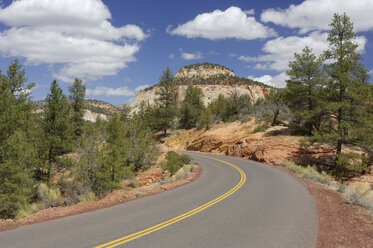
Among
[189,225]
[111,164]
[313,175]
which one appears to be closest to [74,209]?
[189,225]

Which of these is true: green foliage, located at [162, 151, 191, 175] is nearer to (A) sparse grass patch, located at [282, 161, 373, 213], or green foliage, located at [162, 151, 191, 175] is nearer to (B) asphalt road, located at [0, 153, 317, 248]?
(A) sparse grass patch, located at [282, 161, 373, 213]

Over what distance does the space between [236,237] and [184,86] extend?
10004cm

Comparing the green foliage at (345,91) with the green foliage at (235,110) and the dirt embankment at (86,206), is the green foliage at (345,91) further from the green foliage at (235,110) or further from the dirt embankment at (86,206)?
the green foliage at (235,110)

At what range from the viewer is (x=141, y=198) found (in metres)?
11.5

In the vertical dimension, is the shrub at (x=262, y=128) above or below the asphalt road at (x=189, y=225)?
above

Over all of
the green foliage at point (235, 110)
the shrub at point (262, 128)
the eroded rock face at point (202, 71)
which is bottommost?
the shrub at point (262, 128)

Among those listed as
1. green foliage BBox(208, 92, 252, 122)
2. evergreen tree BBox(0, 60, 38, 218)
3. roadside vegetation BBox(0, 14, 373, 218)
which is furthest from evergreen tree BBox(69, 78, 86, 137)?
green foliage BBox(208, 92, 252, 122)

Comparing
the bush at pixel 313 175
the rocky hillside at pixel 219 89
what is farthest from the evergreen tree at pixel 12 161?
the rocky hillside at pixel 219 89

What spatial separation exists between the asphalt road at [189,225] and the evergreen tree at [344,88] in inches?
408

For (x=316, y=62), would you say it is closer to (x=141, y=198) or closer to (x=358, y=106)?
(x=358, y=106)

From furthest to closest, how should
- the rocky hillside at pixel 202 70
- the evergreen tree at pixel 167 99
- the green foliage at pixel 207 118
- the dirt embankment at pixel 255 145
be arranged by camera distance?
the rocky hillside at pixel 202 70 → the evergreen tree at pixel 167 99 → the green foliage at pixel 207 118 → the dirt embankment at pixel 255 145

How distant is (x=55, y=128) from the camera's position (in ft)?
60.9

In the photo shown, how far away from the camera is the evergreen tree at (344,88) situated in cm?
1902

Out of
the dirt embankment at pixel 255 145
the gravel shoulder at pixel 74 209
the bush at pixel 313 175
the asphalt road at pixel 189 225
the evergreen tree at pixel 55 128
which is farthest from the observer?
the dirt embankment at pixel 255 145
